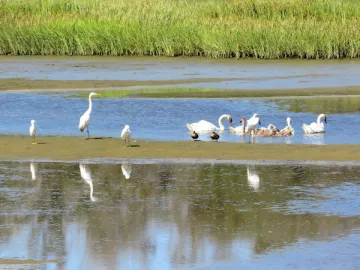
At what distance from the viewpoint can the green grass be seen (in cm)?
2154

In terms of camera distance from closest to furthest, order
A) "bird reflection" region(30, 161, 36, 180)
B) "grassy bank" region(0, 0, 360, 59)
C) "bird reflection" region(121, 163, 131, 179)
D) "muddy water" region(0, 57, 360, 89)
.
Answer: "bird reflection" region(30, 161, 36, 180), "bird reflection" region(121, 163, 131, 179), "muddy water" region(0, 57, 360, 89), "grassy bank" region(0, 0, 360, 59)

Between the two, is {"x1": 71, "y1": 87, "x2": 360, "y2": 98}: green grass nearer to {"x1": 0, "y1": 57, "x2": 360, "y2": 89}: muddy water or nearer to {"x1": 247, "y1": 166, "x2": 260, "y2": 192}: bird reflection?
{"x1": 0, "y1": 57, "x2": 360, "y2": 89}: muddy water

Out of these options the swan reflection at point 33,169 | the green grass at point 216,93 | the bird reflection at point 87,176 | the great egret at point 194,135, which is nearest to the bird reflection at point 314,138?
the great egret at point 194,135

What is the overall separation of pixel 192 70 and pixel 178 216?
17.6 metres

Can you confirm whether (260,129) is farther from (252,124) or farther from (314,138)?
(314,138)

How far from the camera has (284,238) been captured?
8516 millimetres

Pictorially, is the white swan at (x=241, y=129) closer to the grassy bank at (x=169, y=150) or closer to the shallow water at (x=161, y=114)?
the shallow water at (x=161, y=114)

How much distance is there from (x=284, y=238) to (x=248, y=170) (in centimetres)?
351

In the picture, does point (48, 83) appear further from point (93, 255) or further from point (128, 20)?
point (93, 255)

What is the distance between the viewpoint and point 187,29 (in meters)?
30.1

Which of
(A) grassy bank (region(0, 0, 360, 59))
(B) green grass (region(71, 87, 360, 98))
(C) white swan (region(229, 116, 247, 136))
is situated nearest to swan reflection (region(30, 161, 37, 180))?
(C) white swan (region(229, 116, 247, 136))

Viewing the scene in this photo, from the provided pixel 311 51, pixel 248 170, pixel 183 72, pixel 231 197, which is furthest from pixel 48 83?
pixel 231 197

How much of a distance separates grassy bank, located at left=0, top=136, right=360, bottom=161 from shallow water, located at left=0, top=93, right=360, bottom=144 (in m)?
0.91

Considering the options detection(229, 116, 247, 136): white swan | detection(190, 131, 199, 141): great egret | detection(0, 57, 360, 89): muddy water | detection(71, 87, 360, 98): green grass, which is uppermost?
detection(190, 131, 199, 141): great egret
